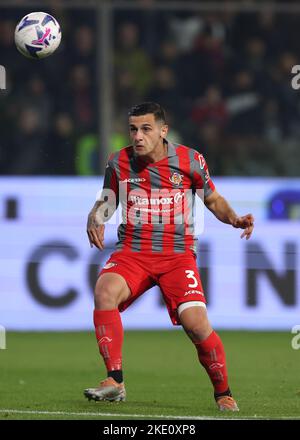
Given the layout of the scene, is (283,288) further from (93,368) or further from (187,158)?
(187,158)

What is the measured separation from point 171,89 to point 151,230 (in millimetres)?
6545

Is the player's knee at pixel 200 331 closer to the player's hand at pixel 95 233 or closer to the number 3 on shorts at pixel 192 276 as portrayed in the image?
the number 3 on shorts at pixel 192 276

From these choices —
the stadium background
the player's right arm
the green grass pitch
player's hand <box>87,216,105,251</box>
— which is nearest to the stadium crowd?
the stadium background

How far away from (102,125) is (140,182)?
599cm

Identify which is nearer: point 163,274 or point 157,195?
point 163,274

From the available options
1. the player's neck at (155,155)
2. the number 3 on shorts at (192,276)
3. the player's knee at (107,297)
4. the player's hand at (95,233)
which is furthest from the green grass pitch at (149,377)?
the player's neck at (155,155)

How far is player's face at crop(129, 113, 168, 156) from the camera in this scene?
8594 millimetres

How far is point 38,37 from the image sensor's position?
988 centimetres

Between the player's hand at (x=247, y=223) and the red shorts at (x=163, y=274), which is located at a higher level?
the player's hand at (x=247, y=223)

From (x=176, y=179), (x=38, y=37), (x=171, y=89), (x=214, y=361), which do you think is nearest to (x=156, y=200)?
(x=176, y=179)

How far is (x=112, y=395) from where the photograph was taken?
839 centimetres

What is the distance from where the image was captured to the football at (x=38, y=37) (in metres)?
9.87

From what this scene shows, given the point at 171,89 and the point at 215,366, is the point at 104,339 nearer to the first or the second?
the point at 215,366

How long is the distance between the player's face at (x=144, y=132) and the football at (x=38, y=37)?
1.60m
